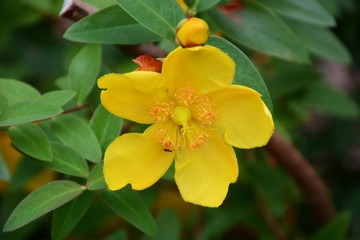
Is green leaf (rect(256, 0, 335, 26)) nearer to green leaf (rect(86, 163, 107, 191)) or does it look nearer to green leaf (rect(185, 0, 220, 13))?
green leaf (rect(185, 0, 220, 13))

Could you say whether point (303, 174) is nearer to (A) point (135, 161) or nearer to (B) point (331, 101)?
(B) point (331, 101)

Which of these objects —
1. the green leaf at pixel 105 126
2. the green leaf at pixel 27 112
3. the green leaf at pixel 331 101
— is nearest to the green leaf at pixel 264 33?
the green leaf at pixel 105 126

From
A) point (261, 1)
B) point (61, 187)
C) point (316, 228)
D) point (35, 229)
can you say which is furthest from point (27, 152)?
point (316, 228)

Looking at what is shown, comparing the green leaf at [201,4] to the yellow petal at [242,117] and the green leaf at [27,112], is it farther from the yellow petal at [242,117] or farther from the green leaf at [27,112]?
the green leaf at [27,112]

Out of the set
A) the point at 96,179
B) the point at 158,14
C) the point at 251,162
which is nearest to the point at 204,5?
the point at 158,14

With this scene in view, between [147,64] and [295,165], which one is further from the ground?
[147,64]

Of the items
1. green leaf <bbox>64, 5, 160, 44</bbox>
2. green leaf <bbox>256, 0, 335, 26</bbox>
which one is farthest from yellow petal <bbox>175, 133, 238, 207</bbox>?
green leaf <bbox>256, 0, 335, 26</bbox>

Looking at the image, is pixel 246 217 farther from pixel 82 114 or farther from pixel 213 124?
pixel 213 124
